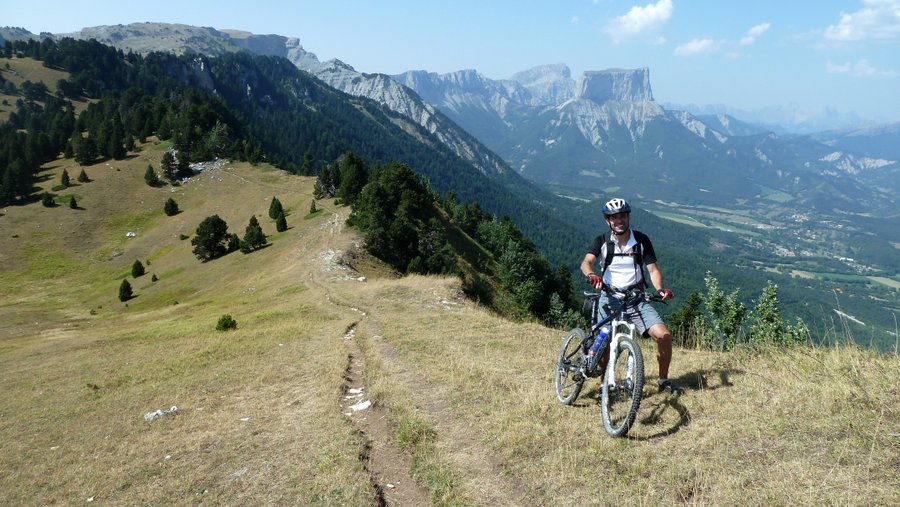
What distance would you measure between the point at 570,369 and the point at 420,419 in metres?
3.42

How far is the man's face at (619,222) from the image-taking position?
951 cm

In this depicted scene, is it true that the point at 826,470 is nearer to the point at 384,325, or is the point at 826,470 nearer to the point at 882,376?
the point at 882,376

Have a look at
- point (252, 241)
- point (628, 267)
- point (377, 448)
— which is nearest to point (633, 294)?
point (628, 267)

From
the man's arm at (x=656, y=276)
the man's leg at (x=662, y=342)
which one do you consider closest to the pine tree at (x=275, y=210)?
the man's arm at (x=656, y=276)

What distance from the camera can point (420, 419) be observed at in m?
10.7

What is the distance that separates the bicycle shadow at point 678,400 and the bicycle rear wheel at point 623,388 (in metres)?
0.32

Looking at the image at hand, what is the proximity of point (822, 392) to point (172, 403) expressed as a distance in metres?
17.4

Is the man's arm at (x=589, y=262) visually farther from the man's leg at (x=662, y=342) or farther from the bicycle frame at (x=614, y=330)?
the man's leg at (x=662, y=342)

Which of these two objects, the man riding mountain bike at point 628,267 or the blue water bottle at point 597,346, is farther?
the blue water bottle at point 597,346

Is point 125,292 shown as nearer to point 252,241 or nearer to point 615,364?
point 252,241

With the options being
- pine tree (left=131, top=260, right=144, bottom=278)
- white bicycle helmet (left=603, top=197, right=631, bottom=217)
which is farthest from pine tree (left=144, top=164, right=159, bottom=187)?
white bicycle helmet (left=603, top=197, right=631, bottom=217)

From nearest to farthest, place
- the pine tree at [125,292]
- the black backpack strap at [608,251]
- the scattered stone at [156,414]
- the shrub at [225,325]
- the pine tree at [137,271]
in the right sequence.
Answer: the black backpack strap at [608,251]
the scattered stone at [156,414]
the shrub at [225,325]
the pine tree at [125,292]
the pine tree at [137,271]

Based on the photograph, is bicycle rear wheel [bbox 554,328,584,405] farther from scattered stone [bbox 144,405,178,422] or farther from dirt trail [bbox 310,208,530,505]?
scattered stone [bbox 144,405,178,422]

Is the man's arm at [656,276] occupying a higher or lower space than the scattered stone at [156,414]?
higher
